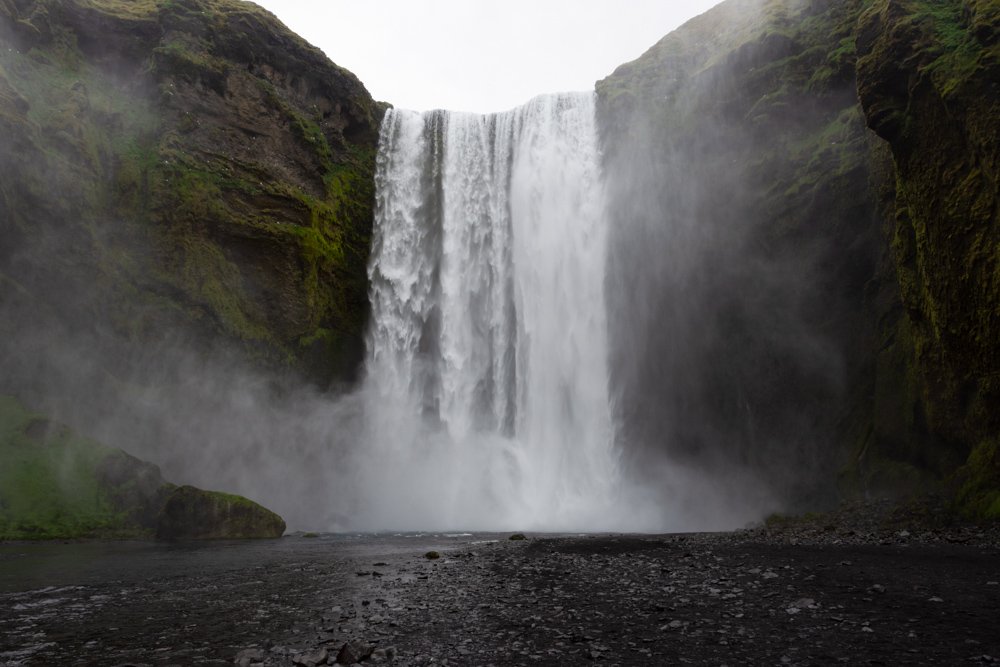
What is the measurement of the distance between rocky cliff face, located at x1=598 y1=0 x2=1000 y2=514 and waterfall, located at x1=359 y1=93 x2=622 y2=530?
240 cm

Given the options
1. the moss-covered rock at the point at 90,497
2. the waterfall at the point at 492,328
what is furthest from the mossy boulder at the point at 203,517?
the waterfall at the point at 492,328

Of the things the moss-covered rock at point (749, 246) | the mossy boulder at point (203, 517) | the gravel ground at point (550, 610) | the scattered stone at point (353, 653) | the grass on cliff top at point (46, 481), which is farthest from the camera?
the moss-covered rock at point (749, 246)

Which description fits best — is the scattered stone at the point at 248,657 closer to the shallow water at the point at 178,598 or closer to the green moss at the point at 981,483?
the shallow water at the point at 178,598

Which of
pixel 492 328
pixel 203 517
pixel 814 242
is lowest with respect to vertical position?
pixel 203 517

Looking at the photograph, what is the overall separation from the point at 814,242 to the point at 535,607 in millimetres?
21688

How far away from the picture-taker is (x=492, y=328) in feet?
109

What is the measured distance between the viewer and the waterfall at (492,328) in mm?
29281

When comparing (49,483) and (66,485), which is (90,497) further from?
(49,483)

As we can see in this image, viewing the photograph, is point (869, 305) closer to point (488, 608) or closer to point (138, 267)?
point (488, 608)

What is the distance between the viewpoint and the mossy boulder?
1995 centimetres

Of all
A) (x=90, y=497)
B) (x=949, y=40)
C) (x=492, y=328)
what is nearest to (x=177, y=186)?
(x=90, y=497)

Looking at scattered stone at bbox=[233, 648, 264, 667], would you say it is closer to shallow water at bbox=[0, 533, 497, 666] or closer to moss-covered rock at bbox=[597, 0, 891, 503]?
shallow water at bbox=[0, 533, 497, 666]

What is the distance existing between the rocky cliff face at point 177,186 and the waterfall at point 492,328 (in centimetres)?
301

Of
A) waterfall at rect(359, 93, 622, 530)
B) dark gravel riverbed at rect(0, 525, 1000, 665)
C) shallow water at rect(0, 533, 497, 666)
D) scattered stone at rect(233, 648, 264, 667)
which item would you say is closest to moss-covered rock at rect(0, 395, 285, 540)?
shallow water at rect(0, 533, 497, 666)
